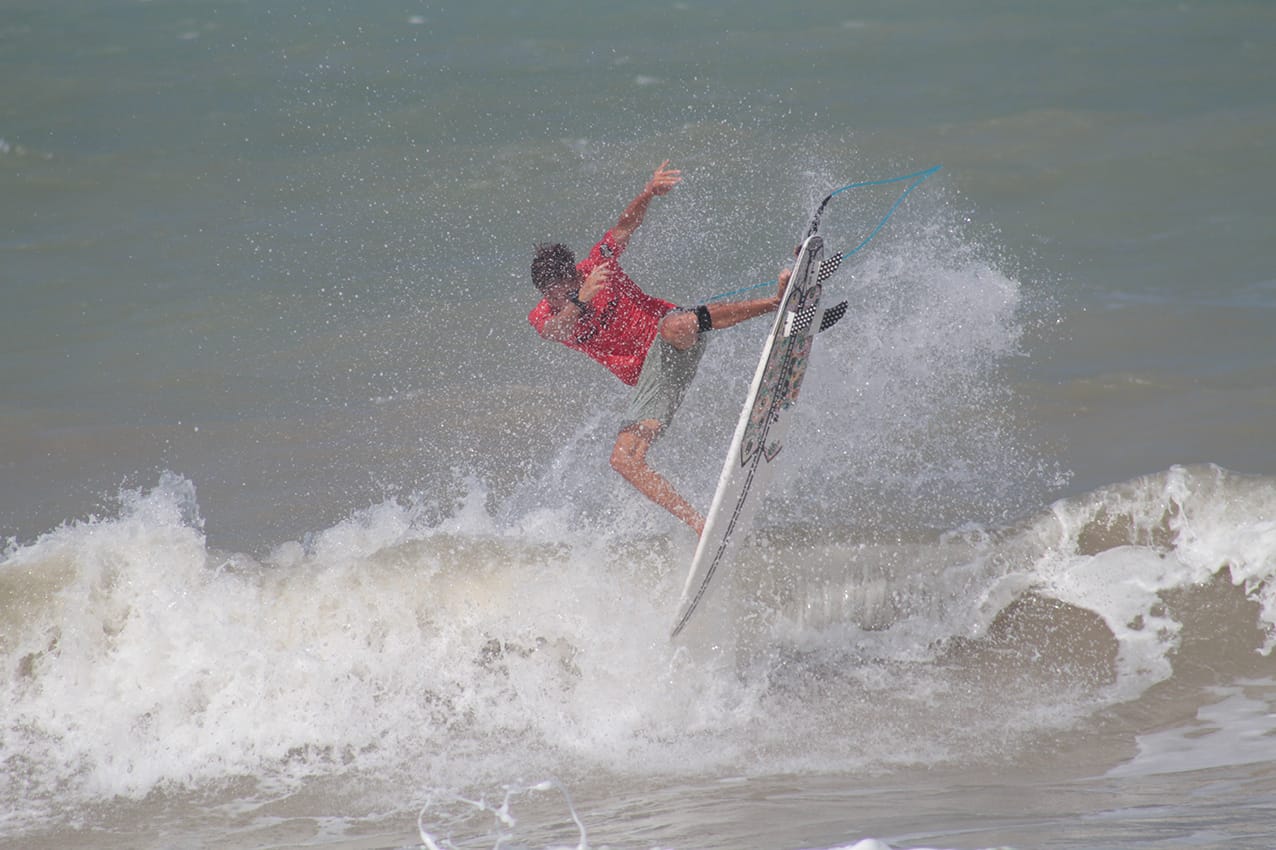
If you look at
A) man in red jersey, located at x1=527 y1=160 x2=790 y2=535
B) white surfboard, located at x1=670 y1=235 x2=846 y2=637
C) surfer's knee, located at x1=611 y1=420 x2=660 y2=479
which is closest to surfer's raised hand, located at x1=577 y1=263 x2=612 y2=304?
man in red jersey, located at x1=527 y1=160 x2=790 y2=535

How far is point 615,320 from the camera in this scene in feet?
19.6

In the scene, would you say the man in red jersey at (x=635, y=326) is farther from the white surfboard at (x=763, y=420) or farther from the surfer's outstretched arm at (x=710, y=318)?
the white surfboard at (x=763, y=420)

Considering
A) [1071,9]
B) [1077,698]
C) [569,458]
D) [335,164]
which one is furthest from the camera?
[1071,9]

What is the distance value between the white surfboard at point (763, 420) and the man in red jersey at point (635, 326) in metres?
0.13

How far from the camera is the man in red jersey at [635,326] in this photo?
226 inches

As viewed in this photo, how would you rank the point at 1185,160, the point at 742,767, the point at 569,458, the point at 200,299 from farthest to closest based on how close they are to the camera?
the point at 1185,160 < the point at 200,299 < the point at 569,458 < the point at 742,767

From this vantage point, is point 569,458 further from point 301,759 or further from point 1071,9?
point 1071,9

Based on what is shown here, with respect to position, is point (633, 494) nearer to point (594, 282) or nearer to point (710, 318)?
point (710, 318)

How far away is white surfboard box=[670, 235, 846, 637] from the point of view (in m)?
5.63

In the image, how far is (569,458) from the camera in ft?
25.9

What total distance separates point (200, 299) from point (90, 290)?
1313 millimetres

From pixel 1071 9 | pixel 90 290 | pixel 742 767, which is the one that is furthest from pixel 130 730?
pixel 1071 9

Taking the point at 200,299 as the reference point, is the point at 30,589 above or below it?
below

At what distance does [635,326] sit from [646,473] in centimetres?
72
